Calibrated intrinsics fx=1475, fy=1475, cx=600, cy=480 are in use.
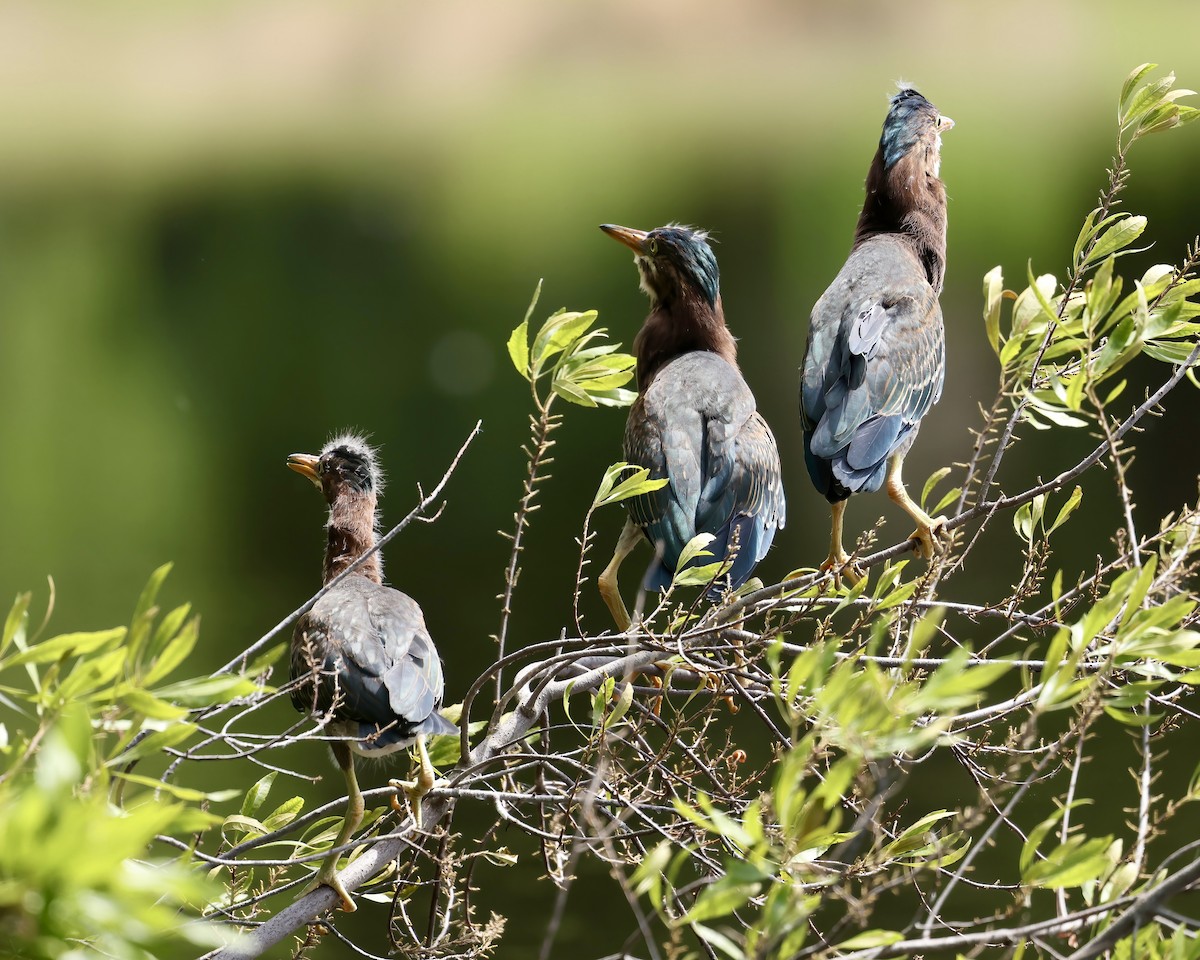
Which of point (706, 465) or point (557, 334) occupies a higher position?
point (557, 334)

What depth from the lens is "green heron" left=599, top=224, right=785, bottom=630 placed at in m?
3.11

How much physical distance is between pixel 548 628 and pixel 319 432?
4.01 m

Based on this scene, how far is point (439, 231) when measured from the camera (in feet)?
61.6

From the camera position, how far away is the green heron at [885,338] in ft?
9.69

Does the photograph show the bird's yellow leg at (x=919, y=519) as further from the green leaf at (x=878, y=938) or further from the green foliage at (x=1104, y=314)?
the green leaf at (x=878, y=938)

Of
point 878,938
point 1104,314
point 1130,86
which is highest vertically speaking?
point 1130,86

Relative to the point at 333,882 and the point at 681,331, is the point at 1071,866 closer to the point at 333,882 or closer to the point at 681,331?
the point at 333,882

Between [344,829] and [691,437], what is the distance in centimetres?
117

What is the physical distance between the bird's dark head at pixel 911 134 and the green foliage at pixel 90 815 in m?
2.48

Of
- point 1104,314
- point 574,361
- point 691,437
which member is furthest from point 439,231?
point 1104,314

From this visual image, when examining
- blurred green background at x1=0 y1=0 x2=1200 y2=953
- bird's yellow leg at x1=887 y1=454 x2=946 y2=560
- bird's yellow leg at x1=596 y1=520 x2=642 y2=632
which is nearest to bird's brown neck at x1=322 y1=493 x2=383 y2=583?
bird's yellow leg at x1=596 y1=520 x2=642 y2=632

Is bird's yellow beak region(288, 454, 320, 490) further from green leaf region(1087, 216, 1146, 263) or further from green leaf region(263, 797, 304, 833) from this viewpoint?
green leaf region(1087, 216, 1146, 263)

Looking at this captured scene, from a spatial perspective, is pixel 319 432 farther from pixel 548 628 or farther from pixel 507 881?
pixel 507 881

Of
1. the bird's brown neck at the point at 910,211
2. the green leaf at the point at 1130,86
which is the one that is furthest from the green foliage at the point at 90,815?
the bird's brown neck at the point at 910,211
